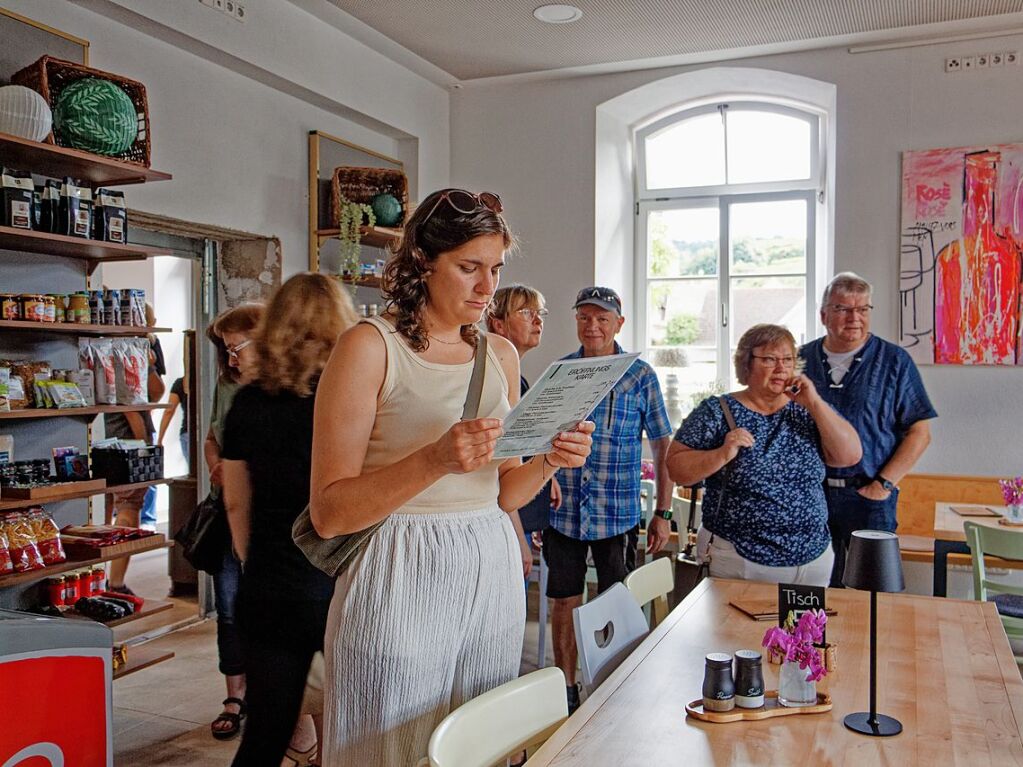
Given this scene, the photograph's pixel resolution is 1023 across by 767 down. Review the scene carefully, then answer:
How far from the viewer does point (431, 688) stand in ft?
5.04

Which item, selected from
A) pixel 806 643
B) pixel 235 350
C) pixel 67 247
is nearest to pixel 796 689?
pixel 806 643

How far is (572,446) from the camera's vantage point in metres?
1.61

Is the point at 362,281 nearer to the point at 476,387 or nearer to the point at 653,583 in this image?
the point at 653,583

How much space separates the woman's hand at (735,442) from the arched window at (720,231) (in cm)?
333

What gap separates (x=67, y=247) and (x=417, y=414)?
253 cm

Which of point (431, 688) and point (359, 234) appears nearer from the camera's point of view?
point (431, 688)

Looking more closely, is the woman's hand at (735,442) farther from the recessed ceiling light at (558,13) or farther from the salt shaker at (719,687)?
the recessed ceiling light at (558,13)

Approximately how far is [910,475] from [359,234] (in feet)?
11.4

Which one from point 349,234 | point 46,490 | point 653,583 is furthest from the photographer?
A: point 349,234

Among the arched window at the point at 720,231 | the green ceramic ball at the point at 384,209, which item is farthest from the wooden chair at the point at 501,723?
the arched window at the point at 720,231

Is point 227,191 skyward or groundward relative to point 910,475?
skyward

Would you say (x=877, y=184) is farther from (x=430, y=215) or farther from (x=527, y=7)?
(x=430, y=215)

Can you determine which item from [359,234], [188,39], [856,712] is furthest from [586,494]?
[188,39]

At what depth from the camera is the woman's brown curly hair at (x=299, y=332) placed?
2.10 meters
